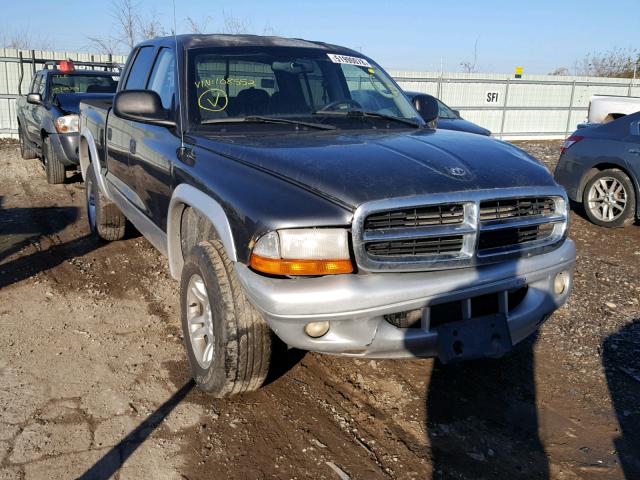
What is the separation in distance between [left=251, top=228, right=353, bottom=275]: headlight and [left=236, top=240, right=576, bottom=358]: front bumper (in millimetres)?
50

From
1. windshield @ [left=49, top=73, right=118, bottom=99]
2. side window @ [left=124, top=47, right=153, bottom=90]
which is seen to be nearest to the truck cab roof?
side window @ [left=124, top=47, right=153, bottom=90]

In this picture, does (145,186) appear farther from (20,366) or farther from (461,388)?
(461,388)

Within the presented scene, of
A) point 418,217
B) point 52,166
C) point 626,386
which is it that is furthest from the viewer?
point 52,166

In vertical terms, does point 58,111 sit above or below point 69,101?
below

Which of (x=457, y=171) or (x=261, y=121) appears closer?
(x=457, y=171)

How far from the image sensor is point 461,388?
3.65 m

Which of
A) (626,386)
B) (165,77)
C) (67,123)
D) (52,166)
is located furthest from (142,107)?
(52,166)

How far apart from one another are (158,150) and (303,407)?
1891 mm

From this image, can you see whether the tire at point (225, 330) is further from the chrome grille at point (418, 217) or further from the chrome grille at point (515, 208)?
the chrome grille at point (515, 208)

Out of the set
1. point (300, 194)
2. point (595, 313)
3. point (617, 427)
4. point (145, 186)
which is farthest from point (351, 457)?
point (595, 313)

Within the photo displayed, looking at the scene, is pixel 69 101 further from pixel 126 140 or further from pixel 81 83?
pixel 126 140

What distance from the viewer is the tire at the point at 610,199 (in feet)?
24.0

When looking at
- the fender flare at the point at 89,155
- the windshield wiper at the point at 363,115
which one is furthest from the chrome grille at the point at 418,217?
the fender flare at the point at 89,155

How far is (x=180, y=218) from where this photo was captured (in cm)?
386
